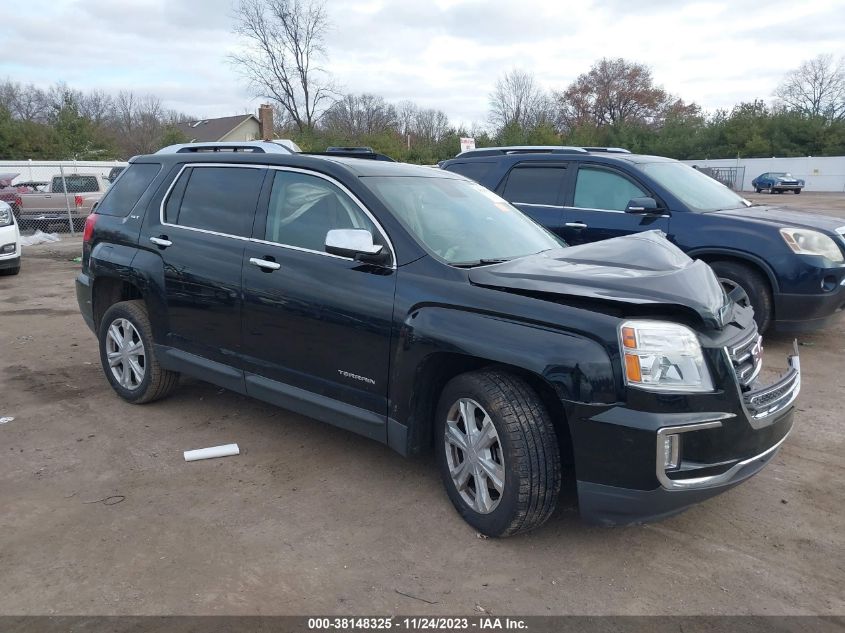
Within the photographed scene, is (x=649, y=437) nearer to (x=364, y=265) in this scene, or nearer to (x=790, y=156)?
(x=364, y=265)

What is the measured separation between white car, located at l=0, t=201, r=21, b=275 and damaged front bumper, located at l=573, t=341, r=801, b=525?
448 inches

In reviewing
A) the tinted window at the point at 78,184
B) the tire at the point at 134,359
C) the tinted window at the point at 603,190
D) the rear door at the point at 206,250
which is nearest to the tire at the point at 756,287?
the tinted window at the point at 603,190

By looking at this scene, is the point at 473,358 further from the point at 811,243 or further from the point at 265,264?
the point at 811,243

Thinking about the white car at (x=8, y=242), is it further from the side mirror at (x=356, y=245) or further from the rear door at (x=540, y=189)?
the side mirror at (x=356, y=245)

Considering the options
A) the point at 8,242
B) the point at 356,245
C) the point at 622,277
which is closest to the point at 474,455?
the point at 622,277

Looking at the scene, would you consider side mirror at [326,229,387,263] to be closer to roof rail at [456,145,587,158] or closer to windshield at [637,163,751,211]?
windshield at [637,163,751,211]

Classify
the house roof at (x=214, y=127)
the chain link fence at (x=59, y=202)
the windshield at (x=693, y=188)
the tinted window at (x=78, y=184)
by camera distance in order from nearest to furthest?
the windshield at (x=693, y=188) → the chain link fence at (x=59, y=202) → the tinted window at (x=78, y=184) → the house roof at (x=214, y=127)

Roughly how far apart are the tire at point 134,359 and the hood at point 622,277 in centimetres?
277

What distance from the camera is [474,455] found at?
3.29 meters

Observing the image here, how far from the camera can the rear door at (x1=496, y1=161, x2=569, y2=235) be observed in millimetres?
7438

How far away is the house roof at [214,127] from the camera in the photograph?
5774 cm

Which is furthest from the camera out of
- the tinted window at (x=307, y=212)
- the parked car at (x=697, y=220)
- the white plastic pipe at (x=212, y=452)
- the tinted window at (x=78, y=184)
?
the tinted window at (x=78, y=184)

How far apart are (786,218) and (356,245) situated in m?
5.10

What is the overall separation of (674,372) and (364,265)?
1701mm
